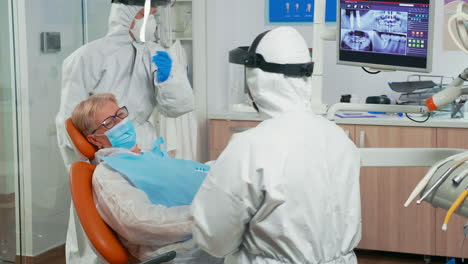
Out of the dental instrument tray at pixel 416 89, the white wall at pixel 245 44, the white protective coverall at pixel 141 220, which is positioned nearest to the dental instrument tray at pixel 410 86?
the dental instrument tray at pixel 416 89

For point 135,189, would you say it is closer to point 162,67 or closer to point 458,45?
point 162,67

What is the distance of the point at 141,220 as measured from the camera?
6.38 ft

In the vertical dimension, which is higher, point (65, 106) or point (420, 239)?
point (65, 106)

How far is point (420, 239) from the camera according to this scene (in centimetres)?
386

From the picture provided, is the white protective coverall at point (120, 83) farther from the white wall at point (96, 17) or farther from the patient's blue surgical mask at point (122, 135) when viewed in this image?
the white wall at point (96, 17)

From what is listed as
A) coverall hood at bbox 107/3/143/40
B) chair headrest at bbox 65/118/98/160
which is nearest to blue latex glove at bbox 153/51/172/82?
coverall hood at bbox 107/3/143/40

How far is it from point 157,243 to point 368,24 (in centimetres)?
107

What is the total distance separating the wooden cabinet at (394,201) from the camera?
382 centimetres

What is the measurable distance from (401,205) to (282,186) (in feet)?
8.03

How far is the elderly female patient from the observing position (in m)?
1.96

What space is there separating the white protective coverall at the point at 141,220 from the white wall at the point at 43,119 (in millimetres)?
1395

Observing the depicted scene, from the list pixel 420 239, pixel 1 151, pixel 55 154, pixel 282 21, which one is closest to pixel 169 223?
pixel 1 151

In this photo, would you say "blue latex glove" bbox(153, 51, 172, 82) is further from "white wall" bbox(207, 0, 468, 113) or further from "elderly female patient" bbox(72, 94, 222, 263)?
"white wall" bbox(207, 0, 468, 113)

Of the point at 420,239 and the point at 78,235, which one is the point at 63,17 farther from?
the point at 420,239
